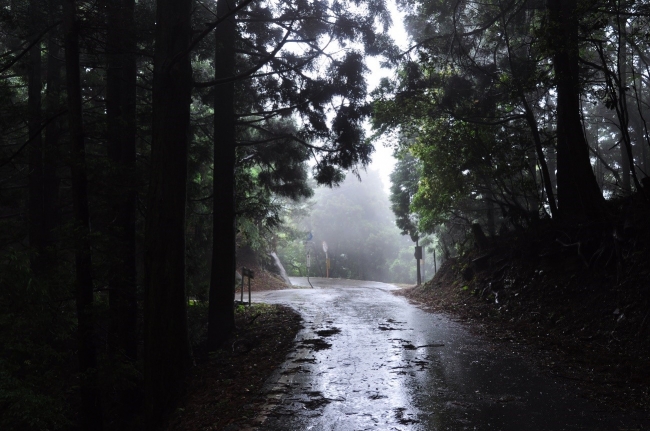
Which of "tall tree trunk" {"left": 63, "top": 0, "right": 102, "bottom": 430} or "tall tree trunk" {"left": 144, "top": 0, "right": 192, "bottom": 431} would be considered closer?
"tall tree trunk" {"left": 144, "top": 0, "right": 192, "bottom": 431}

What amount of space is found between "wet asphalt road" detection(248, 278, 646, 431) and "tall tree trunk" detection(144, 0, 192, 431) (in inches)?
67.4

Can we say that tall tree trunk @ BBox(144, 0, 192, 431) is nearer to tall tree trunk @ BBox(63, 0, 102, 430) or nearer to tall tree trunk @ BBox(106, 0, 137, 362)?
tall tree trunk @ BBox(106, 0, 137, 362)

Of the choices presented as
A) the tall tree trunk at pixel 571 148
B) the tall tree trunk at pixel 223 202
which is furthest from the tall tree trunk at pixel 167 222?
the tall tree trunk at pixel 571 148

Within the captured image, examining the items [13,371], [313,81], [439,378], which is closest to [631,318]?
[439,378]

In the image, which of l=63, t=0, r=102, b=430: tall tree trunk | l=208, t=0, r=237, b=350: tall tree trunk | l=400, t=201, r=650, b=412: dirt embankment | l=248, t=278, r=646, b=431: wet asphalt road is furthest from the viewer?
l=208, t=0, r=237, b=350: tall tree trunk

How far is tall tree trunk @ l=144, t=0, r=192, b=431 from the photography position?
7.48 meters

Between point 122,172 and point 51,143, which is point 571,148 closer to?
point 122,172

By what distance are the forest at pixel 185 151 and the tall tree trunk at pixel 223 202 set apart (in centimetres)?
3

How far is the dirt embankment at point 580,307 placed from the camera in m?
6.42

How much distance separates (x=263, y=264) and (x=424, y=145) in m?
22.5

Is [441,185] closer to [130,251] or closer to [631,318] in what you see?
[631,318]

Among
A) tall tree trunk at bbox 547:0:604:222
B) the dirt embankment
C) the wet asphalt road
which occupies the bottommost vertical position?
the wet asphalt road

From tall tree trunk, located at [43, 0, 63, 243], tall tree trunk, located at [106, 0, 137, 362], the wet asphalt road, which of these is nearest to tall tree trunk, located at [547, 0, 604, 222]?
the wet asphalt road

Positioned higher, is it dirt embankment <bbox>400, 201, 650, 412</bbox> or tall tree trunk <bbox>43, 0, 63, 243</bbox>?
tall tree trunk <bbox>43, 0, 63, 243</bbox>
